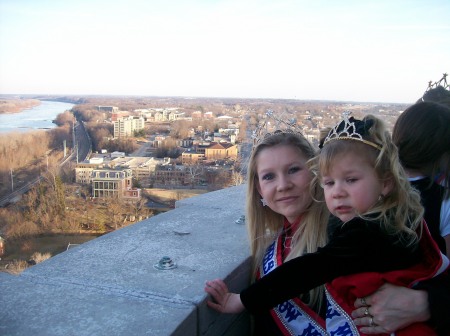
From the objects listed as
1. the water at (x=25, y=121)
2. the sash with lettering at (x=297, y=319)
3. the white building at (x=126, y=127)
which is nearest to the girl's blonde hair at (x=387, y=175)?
the sash with lettering at (x=297, y=319)

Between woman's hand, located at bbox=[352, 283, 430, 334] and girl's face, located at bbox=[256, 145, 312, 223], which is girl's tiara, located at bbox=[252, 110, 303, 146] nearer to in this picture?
girl's face, located at bbox=[256, 145, 312, 223]

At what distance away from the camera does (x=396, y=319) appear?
1.29 metres

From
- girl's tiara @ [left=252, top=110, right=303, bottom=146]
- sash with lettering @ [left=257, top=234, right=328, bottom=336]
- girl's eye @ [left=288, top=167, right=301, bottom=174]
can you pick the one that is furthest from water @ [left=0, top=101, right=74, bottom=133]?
sash with lettering @ [left=257, top=234, right=328, bottom=336]

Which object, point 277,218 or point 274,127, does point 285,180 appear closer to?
point 277,218

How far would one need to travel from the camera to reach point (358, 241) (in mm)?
1272

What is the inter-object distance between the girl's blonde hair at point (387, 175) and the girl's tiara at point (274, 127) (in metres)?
0.48

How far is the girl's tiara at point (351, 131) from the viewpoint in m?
1.47

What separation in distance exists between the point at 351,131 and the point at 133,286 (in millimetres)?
914

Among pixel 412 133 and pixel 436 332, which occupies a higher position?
pixel 412 133

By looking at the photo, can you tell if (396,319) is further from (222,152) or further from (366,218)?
(222,152)

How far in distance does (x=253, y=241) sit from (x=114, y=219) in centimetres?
1347

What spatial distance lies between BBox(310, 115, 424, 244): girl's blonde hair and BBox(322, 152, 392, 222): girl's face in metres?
0.02

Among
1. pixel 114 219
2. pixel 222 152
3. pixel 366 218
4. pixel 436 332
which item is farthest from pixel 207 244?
pixel 222 152

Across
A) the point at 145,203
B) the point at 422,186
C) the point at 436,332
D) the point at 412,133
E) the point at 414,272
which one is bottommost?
the point at 145,203
